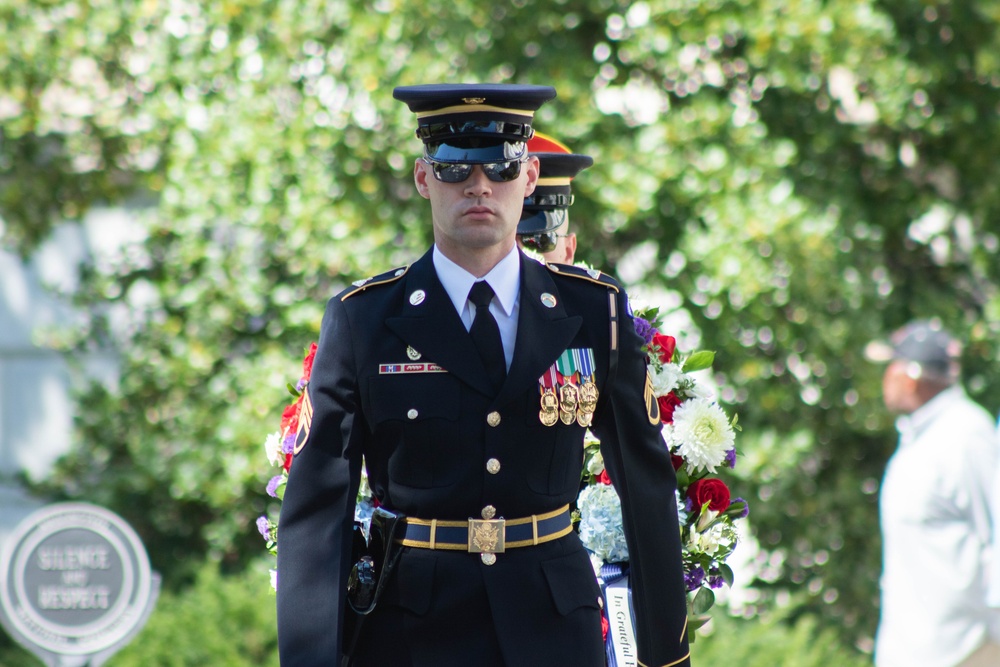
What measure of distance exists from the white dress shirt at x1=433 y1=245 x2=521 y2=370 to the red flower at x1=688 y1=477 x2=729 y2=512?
2.84ft

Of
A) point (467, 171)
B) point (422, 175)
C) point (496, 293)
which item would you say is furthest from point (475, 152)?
point (496, 293)

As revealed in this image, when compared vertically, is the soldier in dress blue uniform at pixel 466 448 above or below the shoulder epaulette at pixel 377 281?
below

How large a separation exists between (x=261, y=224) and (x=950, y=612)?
11.9 ft

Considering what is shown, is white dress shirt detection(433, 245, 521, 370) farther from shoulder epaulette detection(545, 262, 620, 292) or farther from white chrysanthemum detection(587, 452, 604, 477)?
white chrysanthemum detection(587, 452, 604, 477)

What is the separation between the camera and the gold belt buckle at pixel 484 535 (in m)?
2.66

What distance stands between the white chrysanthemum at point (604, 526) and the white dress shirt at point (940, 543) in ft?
7.18

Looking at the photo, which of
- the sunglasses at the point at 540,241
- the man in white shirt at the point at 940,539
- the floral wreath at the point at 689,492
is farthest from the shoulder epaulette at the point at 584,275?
the man in white shirt at the point at 940,539

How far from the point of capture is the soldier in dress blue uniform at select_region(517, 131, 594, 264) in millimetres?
3818

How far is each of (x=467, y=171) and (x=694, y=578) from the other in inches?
48.8

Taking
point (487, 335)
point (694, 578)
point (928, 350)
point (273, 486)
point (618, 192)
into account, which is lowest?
point (694, 578)

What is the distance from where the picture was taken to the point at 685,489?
3.41m

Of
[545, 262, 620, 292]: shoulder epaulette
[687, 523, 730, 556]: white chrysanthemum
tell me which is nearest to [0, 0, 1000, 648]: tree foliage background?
[687, 523, 730, 556]: white chrysanthemum

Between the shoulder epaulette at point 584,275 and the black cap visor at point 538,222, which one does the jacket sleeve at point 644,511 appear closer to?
the shoulder epaulette at point 584,275

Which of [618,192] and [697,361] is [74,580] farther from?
[618,192]
